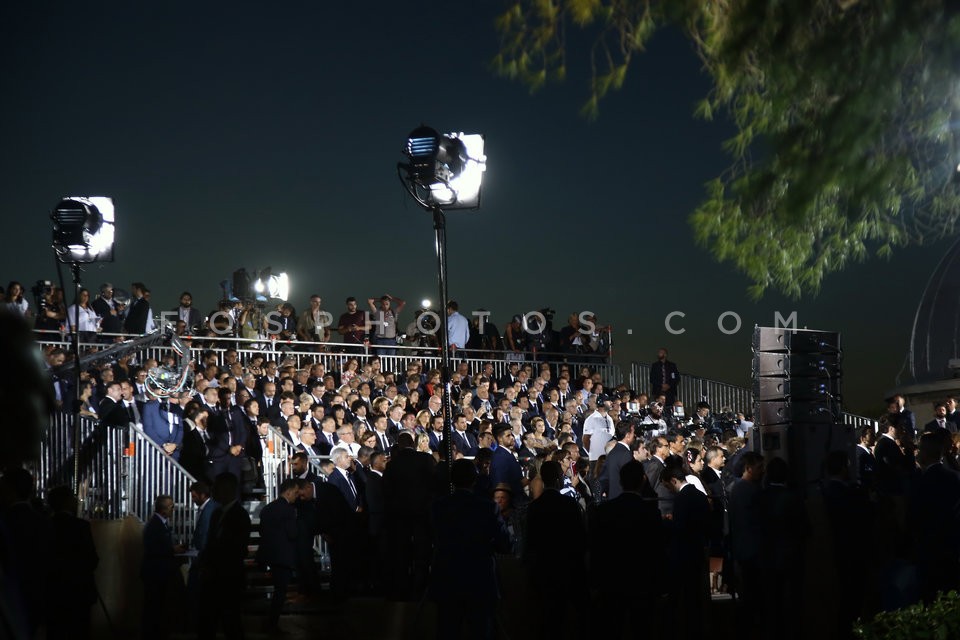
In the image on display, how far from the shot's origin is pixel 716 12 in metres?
8.92

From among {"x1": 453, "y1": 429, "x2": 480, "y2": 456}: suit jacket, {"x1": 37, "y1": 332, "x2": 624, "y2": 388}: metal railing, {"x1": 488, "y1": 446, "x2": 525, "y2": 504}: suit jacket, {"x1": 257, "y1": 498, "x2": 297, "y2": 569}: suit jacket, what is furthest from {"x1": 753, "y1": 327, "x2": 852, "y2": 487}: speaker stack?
{"x1": 37, "y1": 332, "x2": 624, "y2": 388}: metal railing

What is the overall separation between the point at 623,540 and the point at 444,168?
3.82 metres

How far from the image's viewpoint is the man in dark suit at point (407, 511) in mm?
13172

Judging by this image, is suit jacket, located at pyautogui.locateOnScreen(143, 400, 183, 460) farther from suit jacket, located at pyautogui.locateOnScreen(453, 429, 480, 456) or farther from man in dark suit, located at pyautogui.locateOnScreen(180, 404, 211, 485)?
suit jacket, located at pyautogui.locateOnScreen(453, 429, 480, 456)

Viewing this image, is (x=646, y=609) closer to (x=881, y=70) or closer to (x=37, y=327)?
(x=881, y=70)

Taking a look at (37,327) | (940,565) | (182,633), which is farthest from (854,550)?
(37,327)

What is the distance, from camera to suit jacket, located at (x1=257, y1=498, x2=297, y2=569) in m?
13.1

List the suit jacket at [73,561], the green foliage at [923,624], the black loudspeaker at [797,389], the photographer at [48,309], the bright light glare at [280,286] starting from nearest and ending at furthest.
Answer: the green foliage at [923,624] → the suit jacket at [73,561] → the black loudspeaker at [797,389] → the photographer at [48,309] → the bright light glare at [280,286]

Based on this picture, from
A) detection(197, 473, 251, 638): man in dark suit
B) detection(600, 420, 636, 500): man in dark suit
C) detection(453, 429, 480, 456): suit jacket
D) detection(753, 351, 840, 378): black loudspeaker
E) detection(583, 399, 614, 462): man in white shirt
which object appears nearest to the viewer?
detection(197, 473, 251, 638): man in dark suit

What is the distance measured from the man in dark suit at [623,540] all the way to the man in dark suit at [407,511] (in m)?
3.87

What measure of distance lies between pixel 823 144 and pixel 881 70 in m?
Result: 0.69

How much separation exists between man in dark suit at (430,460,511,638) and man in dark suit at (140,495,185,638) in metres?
4.65

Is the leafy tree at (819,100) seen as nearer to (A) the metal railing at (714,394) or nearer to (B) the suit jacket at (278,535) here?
(B) the suit jacket at (278,535)

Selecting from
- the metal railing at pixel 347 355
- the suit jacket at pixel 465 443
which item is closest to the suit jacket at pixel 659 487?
the suit jacket at pixel 465 443
